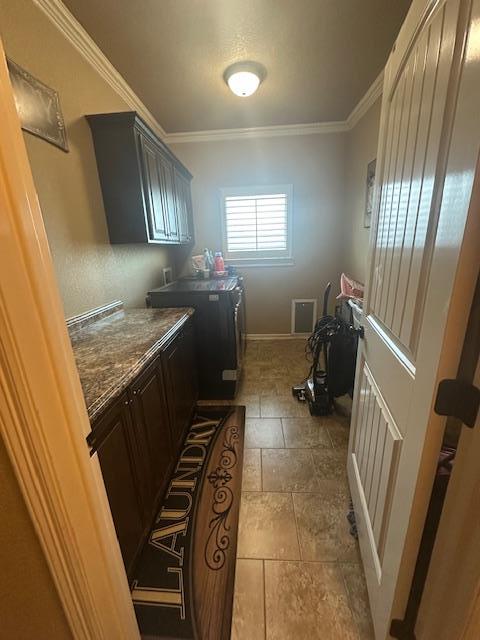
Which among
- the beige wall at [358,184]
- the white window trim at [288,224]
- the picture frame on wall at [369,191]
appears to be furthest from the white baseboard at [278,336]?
the picture frame on wall at [369,191]

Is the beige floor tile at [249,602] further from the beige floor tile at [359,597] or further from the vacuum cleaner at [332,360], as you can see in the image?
the vacuum cleaner at [332,360]

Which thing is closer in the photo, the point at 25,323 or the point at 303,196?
the point at 25,323

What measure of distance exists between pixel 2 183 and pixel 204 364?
211 cm

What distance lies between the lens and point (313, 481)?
1.61 metres

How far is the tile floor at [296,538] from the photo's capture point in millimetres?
1022

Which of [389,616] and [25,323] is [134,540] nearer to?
[389,616]

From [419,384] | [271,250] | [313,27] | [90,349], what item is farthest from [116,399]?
[271,250]

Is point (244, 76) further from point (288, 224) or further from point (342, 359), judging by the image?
point (342, 359)

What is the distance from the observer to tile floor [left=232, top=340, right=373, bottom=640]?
3.35ft

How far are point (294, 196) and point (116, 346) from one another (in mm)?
2968

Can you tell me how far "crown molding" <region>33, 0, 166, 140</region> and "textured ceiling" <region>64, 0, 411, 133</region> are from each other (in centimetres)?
4

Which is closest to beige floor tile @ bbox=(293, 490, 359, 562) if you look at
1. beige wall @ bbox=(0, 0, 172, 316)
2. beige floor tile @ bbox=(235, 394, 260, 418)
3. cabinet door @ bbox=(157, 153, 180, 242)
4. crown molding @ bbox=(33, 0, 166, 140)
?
beige floor tile @ bbox=(235, 394, 260, 418)

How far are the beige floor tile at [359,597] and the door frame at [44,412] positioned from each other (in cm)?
95

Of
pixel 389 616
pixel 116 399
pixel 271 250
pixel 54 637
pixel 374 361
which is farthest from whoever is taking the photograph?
pixel 271 250
